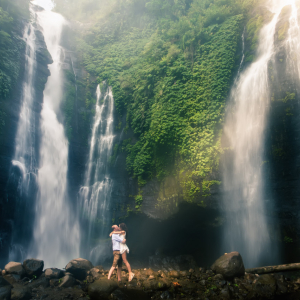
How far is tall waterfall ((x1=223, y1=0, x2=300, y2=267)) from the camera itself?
9.11m

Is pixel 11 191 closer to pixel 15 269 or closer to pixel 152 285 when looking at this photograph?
pixel 15 269

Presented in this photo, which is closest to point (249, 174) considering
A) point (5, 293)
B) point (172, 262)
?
point (172, 262)

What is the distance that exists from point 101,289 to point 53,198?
8332mm

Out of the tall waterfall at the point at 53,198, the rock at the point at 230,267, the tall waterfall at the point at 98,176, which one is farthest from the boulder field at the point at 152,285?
the tall waterfall at the point at 98,176

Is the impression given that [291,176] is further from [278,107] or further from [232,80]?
[232,80]

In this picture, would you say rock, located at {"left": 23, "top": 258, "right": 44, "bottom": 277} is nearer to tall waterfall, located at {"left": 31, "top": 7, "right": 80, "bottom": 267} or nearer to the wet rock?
tall waterfall, located at {"left": 31, "top": 7, "right": 80, "bottom": 267}

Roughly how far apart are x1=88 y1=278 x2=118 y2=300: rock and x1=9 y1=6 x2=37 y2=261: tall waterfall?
7.35 metres

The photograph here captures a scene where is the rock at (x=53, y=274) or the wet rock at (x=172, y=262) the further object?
the wet rock at (x=172, y=262)

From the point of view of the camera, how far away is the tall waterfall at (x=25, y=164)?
10.9 m

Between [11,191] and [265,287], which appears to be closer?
[265,287]

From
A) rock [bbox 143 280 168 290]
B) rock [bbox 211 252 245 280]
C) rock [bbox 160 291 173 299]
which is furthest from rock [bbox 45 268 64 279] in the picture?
rock [bbox 211 252 245 280]

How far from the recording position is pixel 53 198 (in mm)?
12297

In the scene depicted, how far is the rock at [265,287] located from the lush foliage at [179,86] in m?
4.08

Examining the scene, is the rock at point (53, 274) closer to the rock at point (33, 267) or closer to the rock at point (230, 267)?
the rock at point (33, 267)
